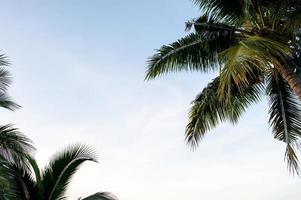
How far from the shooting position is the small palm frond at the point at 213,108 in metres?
16.2

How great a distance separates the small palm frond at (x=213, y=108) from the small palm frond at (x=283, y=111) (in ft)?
1.71

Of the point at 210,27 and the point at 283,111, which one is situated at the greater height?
the point at 210,27

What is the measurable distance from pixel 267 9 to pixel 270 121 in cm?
377

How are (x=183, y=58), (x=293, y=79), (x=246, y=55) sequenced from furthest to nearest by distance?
(x=183, y=58)
(x=293, y=79)
(x=246, y=55)

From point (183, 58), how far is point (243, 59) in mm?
4167

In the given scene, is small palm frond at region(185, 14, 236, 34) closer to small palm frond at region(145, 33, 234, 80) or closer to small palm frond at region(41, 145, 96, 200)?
small palm frond at region(145, 33, 234, 80)

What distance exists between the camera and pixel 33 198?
17.5 meters

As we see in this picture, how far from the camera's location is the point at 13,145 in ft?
40.9

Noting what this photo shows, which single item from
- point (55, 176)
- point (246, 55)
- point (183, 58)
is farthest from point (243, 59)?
point (55, 176)

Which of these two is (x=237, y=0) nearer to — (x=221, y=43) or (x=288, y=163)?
(x=221, y=43)

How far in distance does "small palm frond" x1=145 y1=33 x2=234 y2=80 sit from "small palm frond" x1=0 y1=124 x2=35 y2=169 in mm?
4774

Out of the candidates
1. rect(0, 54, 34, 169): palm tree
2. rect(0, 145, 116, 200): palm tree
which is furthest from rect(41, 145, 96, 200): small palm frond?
rect(0, 54, 34, 169): palm tree

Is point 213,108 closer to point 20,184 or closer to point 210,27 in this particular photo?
point 210,27

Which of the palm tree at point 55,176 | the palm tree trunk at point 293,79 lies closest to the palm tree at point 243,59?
the palm tree trunk at point 293,79
